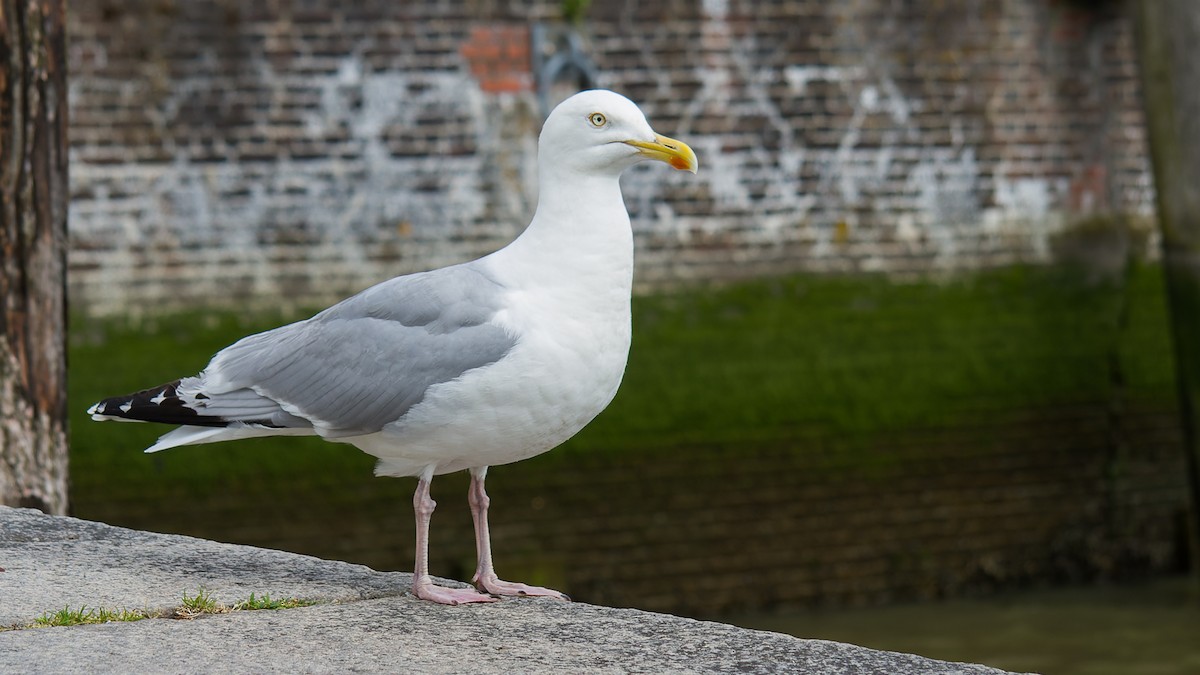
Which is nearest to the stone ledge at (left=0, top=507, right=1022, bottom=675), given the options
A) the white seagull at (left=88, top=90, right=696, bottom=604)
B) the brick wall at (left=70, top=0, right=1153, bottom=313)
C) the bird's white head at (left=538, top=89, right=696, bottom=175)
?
the white seagull at (left=88, top=90, right=696, bottom=604)

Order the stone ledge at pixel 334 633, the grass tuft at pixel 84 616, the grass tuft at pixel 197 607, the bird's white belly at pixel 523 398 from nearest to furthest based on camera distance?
the stone ledge at pixel 334 633 < the grass tuft at pixel 84 616 < the grass tuft at pixel 197 607 < the bird's white belly at pixel 523 398

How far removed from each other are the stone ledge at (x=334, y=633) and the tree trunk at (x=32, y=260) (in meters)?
1.11

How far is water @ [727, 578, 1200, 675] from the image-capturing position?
26.2 feet

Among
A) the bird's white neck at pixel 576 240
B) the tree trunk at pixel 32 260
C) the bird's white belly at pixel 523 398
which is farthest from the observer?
the tree trunk at pixel 32 260

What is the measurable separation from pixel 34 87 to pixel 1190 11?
615 cm

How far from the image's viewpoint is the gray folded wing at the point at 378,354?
139 inches

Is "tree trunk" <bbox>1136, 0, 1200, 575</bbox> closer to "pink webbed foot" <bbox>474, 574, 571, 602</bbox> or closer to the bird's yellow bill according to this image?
the bird's yellow bill

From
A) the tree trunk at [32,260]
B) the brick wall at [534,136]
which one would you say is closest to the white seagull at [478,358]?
the tree trunk at [32,260]

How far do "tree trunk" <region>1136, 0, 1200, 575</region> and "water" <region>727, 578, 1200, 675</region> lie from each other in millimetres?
744

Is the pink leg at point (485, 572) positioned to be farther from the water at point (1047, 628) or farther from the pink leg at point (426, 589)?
the water at point (1047, 628)

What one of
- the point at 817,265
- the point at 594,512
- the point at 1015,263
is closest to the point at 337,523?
the point at 594,512

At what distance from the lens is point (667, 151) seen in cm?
368

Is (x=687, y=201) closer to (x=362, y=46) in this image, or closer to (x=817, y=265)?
(x=817, y=265)

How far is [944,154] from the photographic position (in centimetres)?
891
